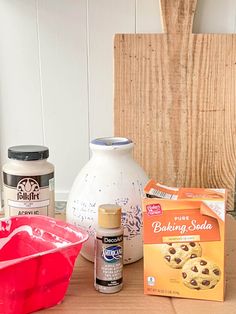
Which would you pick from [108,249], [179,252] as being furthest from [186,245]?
[108,249]

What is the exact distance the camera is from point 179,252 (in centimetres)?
72

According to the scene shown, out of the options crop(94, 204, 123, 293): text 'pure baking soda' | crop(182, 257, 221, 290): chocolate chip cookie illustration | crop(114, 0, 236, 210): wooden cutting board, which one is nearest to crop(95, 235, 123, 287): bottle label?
crop(94, 204, 123, 293): text 'pure baking soda'

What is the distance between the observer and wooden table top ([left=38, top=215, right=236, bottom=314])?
0.70m

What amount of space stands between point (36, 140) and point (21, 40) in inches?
10.4

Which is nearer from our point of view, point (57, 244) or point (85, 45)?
point (57, 244)

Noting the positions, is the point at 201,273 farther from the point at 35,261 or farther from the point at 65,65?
the point at 65,65

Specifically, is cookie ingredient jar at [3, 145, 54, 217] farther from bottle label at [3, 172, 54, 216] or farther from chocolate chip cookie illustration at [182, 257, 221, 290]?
Result: chocolate chip cookie illustration at [182, 257, 221, 290]

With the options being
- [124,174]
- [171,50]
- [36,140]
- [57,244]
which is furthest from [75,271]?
[171,50]

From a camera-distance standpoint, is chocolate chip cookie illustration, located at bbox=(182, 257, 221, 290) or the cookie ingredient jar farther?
the cookie ingredient jar

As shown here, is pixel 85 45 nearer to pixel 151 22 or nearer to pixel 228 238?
pixel 151 22

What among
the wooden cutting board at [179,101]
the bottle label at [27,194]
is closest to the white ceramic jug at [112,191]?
the bottle label at [27,194]

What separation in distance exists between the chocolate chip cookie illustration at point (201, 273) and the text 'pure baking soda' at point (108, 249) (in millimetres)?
110

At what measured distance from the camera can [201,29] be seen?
1.16 m

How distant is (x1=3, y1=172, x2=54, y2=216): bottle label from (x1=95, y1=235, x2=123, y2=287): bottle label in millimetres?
159
